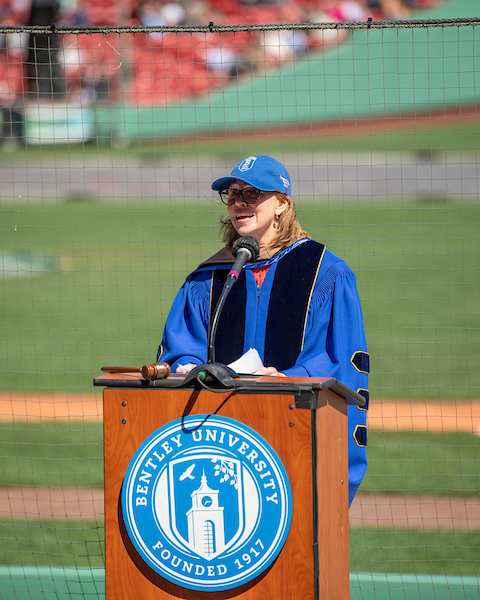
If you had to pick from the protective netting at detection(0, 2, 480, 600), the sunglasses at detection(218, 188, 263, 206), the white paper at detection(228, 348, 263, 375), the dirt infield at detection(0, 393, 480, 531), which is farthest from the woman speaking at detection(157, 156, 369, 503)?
the dirt infield at detection(0, 393, 480, 531)

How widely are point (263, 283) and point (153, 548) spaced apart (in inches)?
51.1

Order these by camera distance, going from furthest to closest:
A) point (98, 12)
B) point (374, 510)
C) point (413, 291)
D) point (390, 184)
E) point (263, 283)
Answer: point (98, 12)
point (390, 184)
point (413, 291)
point (374, 510)
point (263, 283)

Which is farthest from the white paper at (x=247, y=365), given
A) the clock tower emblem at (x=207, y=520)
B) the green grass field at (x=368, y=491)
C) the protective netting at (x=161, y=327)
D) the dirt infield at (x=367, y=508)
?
the dirt infield at (x=367, y=508)

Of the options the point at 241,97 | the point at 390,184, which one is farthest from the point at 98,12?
the point at 390,184

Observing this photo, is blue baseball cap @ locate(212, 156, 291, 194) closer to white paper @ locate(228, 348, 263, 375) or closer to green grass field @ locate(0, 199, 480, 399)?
white paper @ locate(228, 348, 263, 375)

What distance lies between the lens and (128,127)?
2192 cm

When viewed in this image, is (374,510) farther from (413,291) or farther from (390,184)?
(390,184)

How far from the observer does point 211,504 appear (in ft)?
7.41

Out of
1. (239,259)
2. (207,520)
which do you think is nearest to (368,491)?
(239,259)

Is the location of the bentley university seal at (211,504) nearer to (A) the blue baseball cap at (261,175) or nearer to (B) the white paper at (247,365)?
(B) the white paper at (247,365)

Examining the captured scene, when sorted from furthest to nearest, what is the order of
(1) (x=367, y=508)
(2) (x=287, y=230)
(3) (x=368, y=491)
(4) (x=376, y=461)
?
(4) (x=376, y=461) → (3) (x=368, y=491) → (1) (x=367, y=508) → (2) (x=287, y=230)

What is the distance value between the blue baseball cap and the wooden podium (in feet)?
3.35

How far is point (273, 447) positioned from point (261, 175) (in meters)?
1.29

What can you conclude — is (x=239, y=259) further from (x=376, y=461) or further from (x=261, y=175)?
(x=376, y=461)
